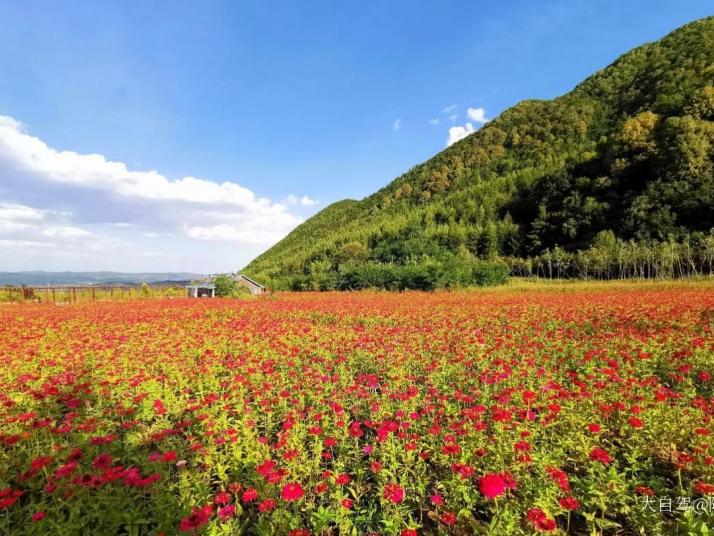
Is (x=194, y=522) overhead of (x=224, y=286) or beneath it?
beneath

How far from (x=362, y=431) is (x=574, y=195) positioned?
53356mm

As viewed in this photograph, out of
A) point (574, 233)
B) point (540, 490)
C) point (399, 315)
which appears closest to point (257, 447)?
point (540, 490)

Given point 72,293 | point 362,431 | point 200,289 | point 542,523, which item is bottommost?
point 362,431

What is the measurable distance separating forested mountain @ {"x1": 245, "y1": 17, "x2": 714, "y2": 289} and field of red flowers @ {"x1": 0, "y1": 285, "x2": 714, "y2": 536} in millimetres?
23899

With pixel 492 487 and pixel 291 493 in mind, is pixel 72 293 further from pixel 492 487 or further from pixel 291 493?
pixel 492 487

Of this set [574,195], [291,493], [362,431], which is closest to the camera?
[291,493]

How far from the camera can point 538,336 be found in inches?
324

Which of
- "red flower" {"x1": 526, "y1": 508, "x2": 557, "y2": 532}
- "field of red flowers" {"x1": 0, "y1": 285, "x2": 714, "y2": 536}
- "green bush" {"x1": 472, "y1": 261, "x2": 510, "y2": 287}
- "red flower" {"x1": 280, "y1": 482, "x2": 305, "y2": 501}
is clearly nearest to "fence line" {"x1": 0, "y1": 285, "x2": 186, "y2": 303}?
"field of red flowers" {"x1": 0, "y1": 285, "x2": 714, "y2": 536}

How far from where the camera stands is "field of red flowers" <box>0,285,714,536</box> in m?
2.55

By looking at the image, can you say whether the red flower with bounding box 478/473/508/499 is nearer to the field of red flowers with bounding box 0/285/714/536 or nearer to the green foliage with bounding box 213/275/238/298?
the field of red flowers with bounding box 0/285/714/536

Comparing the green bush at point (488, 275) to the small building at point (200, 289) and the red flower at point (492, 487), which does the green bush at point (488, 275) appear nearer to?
the small building at point (200, 289)

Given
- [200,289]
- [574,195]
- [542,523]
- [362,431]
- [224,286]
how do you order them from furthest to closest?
[574,195], [200,289], [224,286], [362,431], [542,523]

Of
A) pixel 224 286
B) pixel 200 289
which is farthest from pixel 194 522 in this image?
pixel 200 289

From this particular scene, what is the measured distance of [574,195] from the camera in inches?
1848
